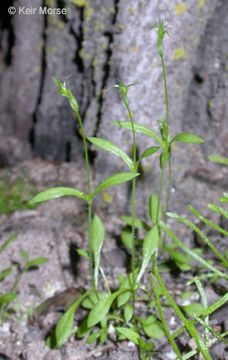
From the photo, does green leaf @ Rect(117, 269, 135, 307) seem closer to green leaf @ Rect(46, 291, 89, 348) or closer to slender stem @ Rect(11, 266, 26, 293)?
green leaf @ Rect(46, 291, 89, 348)

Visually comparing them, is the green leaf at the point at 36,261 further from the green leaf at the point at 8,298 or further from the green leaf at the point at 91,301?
the green leaf at the point at 91,301

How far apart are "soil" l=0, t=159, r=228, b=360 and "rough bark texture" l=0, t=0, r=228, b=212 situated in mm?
264

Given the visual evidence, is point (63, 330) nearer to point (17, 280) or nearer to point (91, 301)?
point (91, 301)

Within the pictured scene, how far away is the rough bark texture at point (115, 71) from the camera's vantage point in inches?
69.0

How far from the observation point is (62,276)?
179cm

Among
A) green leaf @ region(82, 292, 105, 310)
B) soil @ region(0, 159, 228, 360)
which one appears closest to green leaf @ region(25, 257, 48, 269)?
soil @ region(0, 159, 228, 360)

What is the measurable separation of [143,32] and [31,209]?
47.6 inches

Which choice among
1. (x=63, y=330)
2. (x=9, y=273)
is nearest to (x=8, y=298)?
(x=9, y=273)

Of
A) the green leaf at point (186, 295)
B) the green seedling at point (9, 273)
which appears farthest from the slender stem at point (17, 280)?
the green leaf at point (186, 295)

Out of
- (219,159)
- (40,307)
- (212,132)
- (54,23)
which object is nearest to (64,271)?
(40,307)

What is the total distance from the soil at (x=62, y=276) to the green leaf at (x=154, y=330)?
0.25 ft

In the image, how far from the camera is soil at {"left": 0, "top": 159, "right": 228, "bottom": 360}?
1.41 metres

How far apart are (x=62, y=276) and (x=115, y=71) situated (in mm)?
1098

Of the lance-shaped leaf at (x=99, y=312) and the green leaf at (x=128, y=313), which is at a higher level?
the lance-shaped leaf at (x=99, y=312)
